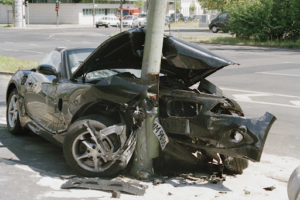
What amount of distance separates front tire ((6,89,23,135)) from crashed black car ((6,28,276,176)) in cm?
150

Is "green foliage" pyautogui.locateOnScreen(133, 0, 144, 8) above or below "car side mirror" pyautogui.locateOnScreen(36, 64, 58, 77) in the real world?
above

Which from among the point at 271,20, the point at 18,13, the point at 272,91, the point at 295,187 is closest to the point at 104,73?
the point at 295,187

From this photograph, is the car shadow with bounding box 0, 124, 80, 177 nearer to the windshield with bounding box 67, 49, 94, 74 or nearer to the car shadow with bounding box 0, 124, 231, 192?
the car shadow with bounding box 0, 124, 231, 192

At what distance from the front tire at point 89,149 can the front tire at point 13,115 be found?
89.4 inches

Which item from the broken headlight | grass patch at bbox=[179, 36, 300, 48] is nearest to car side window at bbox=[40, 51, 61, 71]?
the broken headlight

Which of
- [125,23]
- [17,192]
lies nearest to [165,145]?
[17,192]

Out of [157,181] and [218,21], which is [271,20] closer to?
[218,21]

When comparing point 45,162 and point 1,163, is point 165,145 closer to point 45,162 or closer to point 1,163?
point 45,162

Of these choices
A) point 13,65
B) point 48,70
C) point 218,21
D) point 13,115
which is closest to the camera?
point 48,70

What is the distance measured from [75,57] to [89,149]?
1.90 meters

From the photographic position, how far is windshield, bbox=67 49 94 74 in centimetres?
629

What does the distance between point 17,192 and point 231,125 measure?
2334mm

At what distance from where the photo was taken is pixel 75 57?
21.3 ft

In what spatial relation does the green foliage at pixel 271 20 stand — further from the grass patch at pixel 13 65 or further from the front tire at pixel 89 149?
the front tire at pixel 89 149
